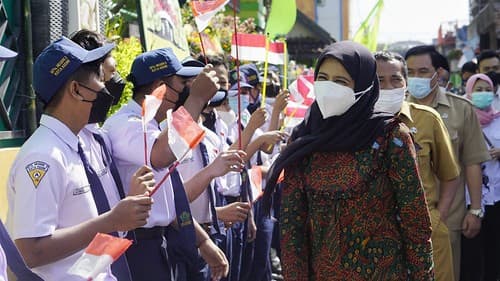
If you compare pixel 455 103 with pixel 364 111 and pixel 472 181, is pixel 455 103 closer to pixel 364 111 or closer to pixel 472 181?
pixel 472 181

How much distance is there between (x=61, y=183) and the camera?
297cm

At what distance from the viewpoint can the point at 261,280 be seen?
21.6 ft

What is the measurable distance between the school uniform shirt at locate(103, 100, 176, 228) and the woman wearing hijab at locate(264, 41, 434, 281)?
63 centimetres

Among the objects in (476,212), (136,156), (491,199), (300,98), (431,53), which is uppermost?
(431,53)

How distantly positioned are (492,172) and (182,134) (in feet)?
14.0

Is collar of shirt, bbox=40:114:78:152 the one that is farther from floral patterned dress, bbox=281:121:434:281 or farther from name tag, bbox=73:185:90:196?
floral patterned dress, bbox=281:121:434:281

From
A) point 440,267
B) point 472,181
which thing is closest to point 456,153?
point 472,181

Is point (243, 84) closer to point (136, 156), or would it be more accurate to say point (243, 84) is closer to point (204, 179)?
point (204, 179)

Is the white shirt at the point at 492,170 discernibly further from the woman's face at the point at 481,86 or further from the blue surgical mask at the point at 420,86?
the blue surgical mask at the point at 420,86

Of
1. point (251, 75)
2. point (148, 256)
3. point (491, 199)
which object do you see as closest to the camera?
point (148, 256)

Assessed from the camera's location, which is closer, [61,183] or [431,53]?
[61,183]

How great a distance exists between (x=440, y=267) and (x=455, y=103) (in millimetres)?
1249

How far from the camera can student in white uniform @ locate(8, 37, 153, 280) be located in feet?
9.51

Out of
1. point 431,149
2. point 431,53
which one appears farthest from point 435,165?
point 431,53
